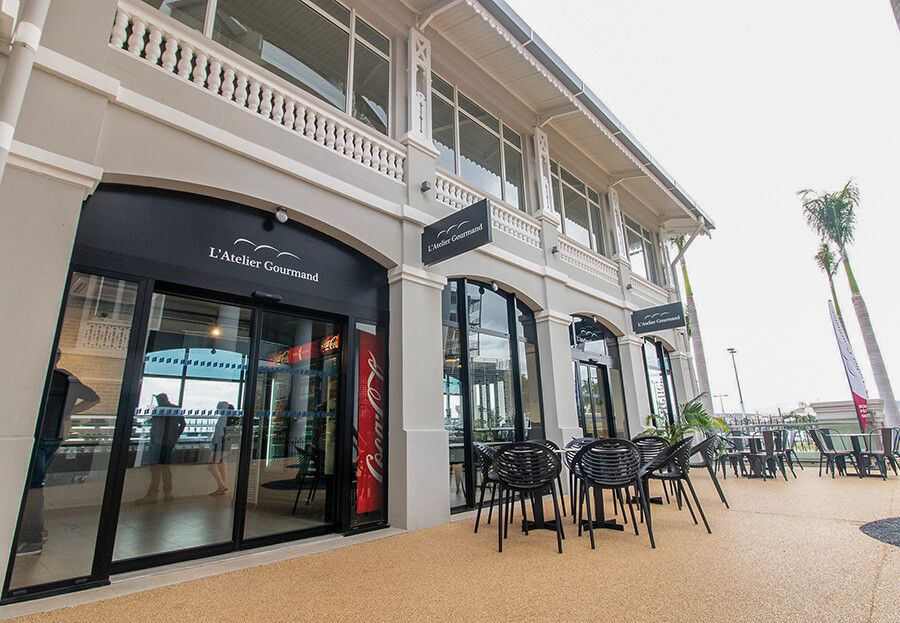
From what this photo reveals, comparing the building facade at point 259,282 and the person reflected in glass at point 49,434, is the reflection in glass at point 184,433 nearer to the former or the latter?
the building facade at point 259,282

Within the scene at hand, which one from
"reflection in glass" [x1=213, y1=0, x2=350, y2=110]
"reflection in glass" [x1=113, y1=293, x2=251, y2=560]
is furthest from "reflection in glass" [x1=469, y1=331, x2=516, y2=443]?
"reflection in glass" [x1=213, y1=0, x2=350, y2=110]

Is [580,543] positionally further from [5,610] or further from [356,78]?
[356,78]

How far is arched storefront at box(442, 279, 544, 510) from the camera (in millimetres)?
6082

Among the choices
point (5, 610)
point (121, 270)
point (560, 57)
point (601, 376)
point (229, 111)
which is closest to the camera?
point (5, 610)

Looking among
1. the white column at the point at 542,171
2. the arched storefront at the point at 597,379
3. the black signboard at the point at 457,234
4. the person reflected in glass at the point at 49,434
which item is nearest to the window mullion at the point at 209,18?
the black signboard at the point at 457,234

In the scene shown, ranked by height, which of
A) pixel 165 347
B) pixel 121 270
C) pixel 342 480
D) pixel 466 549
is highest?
pixel 121 270

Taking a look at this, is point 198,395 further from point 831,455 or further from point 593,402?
point 831,455

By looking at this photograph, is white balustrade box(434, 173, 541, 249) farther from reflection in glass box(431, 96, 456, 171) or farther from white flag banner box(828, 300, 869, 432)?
white flag banner box(828, 300, 869, 432)

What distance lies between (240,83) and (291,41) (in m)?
1.38

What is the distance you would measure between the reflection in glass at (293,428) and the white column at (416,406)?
71cm

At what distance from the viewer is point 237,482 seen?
397cm

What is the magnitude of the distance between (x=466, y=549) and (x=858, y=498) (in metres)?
5.46

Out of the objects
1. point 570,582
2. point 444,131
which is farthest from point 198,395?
point 444,131

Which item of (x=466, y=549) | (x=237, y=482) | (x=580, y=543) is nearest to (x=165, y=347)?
(x=237, y=482)
